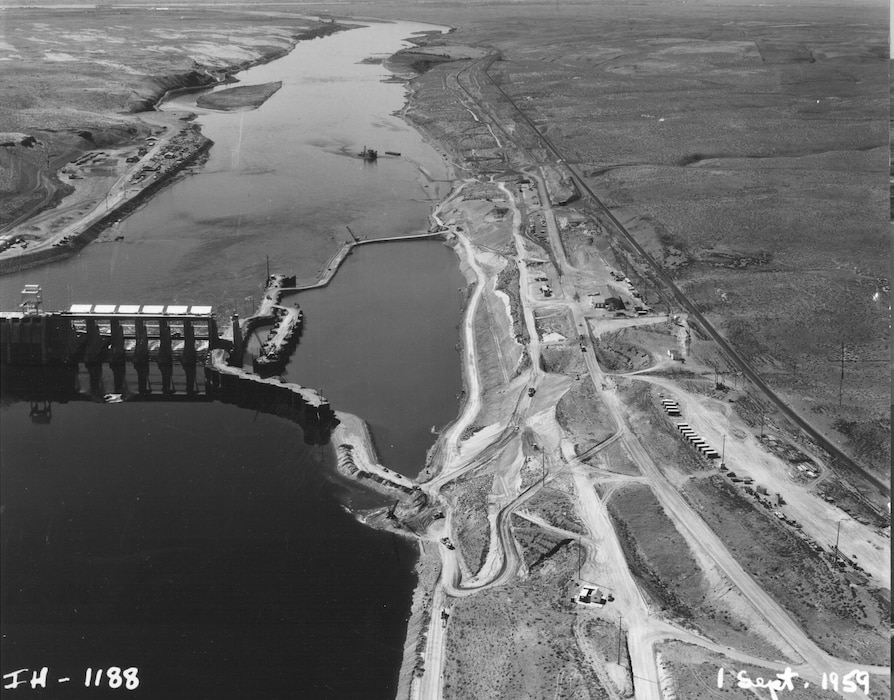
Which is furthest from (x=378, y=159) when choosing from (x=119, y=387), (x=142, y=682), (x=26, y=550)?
(x=142, y=682)

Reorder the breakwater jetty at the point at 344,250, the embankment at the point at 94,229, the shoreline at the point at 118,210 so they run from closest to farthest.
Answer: the breakwater jetty at the point at 344,250, the embankment at the point at 94,229, the shoreline at the point at 118,210

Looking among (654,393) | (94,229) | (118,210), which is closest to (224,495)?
(654,393)

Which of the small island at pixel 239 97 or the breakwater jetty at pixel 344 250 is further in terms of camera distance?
the small island at pixel 239 97

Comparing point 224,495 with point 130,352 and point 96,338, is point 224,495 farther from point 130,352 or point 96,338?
point 96,338

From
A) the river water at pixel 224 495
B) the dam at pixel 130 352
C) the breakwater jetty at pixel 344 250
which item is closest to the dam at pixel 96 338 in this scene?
the dam at pixel 130 352

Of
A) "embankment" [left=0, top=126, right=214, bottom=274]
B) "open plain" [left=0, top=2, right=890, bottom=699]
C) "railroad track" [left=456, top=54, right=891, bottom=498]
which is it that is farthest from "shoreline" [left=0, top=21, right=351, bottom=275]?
"railroad track" [left=456, top=54, right=891, bottom=498]

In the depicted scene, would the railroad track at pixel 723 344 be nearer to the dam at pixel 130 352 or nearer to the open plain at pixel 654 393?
the open plain at pixel 654 393
